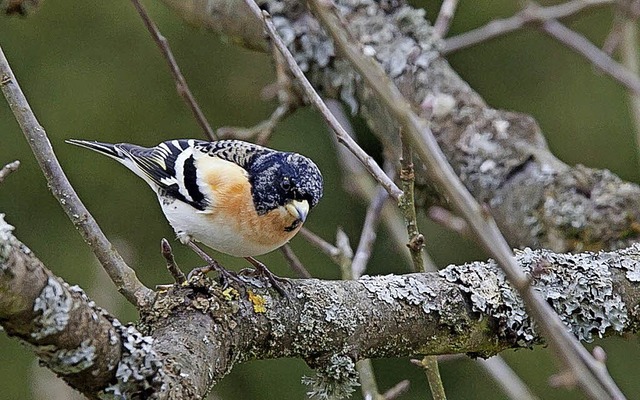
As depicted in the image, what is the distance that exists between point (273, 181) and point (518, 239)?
0.65 meters

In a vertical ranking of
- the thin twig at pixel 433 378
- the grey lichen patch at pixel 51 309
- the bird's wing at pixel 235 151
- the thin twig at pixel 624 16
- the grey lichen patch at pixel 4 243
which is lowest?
the thin twig at pixel 433 378

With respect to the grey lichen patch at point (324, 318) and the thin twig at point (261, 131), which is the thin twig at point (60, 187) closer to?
the grey lichen patch at point (324, 318)

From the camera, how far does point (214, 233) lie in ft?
4.82

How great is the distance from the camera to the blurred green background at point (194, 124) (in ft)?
8.88

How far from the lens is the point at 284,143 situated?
2.84 metres

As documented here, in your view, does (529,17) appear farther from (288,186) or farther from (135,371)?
(135,371)

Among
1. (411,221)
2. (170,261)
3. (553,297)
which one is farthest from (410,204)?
(170,261)

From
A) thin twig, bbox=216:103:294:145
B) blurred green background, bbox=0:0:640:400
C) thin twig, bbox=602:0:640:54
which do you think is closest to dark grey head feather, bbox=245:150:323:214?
thin twig, bbox=216:103:294:145

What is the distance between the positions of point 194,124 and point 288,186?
1369mm

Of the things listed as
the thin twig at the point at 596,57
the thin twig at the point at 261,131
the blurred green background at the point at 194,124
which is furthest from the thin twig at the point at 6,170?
the blurred green background at the point at 194,124

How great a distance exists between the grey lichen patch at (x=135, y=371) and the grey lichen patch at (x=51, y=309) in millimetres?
89

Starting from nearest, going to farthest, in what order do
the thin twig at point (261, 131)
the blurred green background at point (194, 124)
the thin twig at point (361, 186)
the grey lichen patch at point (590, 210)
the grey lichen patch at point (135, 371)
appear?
the grey lichen patch at point (135, 371) → the grey lichen patch at point (590, 210) → the thin twig at point (261, 131) → the thin twig at point (361, 186) → the blurred green background at point (194, 124)

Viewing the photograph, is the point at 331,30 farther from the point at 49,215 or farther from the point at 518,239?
the point at 49,215

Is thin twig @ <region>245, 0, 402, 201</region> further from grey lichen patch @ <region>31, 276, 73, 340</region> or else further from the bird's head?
grey lichen patch @ <region>31, 276, 73, 340</region>
